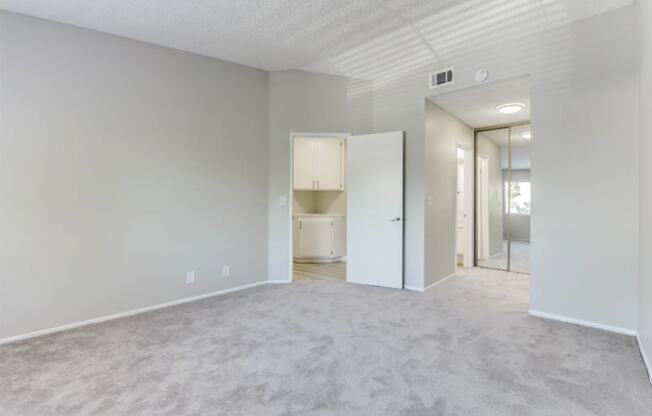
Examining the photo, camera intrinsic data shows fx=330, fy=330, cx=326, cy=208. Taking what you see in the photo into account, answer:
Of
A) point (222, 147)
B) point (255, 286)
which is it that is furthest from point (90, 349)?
point (222, 147)

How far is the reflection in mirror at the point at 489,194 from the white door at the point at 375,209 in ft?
7.38

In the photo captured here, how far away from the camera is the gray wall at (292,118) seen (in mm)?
4355

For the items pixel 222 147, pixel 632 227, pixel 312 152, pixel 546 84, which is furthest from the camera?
pixel 312 152

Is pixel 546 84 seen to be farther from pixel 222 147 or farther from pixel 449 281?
pixel 222 147

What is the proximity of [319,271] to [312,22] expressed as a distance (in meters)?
3.49

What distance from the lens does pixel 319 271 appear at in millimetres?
5242

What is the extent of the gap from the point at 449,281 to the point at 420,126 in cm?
211

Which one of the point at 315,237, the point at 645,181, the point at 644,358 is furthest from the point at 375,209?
the point at 644,358

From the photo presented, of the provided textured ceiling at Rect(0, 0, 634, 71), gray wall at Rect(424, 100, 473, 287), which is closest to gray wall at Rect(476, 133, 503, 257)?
gray wall at Rect(424, 100, 473, 287)

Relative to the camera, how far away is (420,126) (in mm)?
3977

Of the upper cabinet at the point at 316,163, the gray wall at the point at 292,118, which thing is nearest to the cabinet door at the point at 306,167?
the upper cabinet at the point at 316,163

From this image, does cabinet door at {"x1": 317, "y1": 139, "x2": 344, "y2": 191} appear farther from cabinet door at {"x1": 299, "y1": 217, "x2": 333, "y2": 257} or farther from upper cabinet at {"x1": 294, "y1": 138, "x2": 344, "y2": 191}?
cabinet door at {"x1": 299, "y1": 217, "x2": 333, "y2": 257}

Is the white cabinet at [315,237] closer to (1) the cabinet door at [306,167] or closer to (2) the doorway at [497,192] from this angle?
(1) the cabinet door at [306,167]

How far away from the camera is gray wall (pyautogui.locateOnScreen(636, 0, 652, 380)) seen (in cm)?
204
